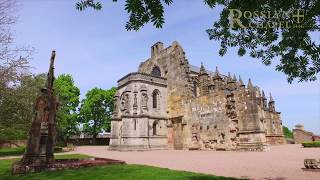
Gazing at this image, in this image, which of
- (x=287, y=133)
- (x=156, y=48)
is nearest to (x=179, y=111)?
(x=156, y=48)

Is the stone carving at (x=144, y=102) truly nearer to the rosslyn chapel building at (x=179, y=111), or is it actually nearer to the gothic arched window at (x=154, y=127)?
the rosslyn chapel building at (x=179, y=111)

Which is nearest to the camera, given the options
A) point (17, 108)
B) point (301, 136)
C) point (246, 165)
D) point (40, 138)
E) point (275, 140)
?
point (40, 138)

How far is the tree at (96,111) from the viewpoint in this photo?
45.7m

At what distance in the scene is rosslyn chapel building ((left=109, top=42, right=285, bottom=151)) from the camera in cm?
2347

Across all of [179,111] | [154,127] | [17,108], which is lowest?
[154,127]

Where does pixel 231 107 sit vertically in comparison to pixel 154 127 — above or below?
above

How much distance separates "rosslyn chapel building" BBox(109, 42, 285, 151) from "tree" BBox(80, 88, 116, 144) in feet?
44.1

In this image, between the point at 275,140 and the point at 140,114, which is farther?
the point at 275,140

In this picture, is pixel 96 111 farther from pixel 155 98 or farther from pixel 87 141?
pixel 155 98

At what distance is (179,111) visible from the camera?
31234mm

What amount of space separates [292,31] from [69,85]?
146ft

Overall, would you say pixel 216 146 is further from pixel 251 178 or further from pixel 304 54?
pixel 304 54

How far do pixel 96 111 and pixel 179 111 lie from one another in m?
20.7

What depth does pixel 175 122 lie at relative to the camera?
31766mm
